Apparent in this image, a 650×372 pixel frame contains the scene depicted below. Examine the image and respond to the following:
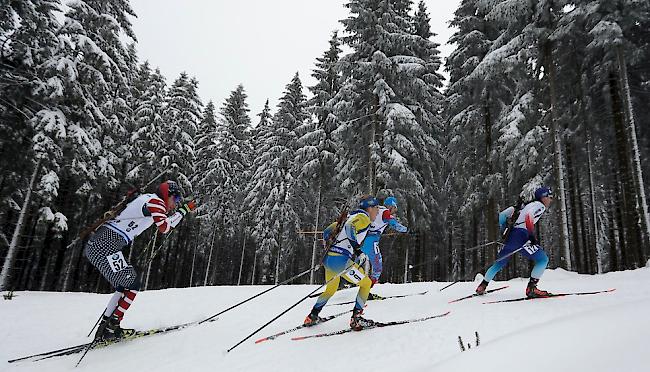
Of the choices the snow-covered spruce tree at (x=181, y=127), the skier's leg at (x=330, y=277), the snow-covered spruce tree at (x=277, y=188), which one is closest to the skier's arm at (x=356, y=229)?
the skier's leg at (x=330, y=277)

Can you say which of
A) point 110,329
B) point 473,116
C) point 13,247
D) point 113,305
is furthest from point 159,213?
point 473,116

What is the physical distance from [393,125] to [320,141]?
7381mm

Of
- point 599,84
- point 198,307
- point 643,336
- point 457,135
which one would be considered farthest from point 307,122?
point 643,336

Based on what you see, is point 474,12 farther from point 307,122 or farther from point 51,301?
point 51,301

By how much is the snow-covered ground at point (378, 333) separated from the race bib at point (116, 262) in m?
1.27

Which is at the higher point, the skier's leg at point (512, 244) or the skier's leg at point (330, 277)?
the skier's leg at point (512, 244)

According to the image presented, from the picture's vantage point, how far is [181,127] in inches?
1074

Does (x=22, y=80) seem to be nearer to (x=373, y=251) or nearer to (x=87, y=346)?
(x=87, y=346)

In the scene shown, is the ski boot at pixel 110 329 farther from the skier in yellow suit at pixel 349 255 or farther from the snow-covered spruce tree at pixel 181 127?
the snow-covered spruce tree at pixel 181 127

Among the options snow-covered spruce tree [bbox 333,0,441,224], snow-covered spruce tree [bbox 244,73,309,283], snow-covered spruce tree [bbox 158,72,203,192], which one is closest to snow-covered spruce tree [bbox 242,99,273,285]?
snow-covered spruce tree [bbox 244,73,309,283]

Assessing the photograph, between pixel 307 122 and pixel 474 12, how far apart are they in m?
11.6

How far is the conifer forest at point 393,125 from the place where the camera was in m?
13.9

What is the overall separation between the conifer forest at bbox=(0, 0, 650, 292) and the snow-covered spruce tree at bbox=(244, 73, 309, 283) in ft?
0.57

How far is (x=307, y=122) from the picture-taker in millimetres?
25344
